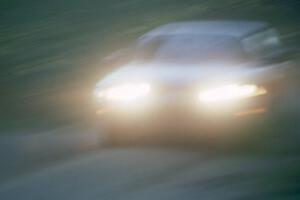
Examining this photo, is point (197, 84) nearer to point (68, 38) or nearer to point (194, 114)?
point (194, 114)

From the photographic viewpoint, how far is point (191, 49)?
11.7 metres

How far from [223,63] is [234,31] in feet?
2.40

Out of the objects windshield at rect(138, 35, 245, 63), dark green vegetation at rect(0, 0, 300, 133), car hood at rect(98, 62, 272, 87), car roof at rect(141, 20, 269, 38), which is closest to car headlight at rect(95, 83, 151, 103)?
car hood at rect(98, 62, 272, 87)

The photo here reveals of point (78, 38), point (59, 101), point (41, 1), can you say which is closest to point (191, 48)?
point (59, 101)

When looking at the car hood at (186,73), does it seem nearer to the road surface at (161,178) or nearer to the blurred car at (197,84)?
the blurred car at (197,84)

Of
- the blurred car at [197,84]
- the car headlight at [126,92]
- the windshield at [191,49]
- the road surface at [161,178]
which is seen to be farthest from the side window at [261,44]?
the road surface at [161,178]

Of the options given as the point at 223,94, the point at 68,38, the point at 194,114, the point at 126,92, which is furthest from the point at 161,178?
the point at 68,38

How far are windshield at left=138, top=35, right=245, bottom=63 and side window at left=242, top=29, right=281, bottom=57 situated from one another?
0.15 metres

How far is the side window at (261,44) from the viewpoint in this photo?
11648 millimetres

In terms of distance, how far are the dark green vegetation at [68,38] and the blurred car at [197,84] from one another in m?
2.81

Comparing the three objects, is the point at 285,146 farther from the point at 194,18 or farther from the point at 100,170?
the point at 194,18

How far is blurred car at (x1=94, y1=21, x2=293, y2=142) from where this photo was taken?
34.9 feet

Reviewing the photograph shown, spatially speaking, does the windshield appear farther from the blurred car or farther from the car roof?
the car roof

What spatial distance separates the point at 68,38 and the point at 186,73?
9.87 m
